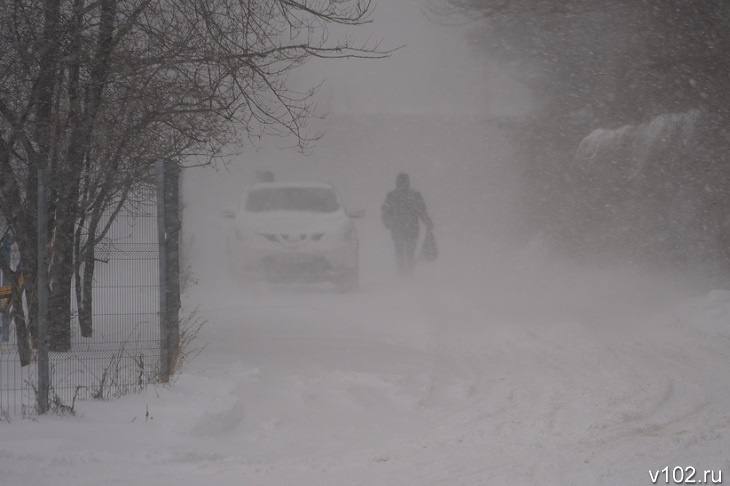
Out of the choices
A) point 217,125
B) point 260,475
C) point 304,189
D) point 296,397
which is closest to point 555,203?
point 304,189

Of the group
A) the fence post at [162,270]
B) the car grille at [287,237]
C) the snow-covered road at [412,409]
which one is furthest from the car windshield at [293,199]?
the fence post at [162,270]

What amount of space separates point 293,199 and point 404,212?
1997 millimetres

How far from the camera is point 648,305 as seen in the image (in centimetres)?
1266

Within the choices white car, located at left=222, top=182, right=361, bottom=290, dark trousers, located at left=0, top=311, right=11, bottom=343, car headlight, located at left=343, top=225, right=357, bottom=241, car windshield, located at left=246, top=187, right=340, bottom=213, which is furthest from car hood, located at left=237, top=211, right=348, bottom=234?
dark trousers, located at left=0, top=311, right=11, bottom=343

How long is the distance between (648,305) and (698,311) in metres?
1.50

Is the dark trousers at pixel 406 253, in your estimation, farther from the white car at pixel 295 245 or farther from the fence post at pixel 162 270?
the fence post at pixel 162 270

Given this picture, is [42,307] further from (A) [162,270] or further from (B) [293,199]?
(B) [293,199]

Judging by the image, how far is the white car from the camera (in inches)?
551

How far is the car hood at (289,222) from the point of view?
14.2 m

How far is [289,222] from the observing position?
14.3 metres

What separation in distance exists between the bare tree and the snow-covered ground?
1.62 meters

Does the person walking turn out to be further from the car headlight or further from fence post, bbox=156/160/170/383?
fence post, bbox=156/160/170/383

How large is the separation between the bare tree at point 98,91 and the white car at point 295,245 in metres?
5.57

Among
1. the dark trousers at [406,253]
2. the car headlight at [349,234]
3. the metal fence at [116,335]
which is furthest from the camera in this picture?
the dark trousers at [406,253]
